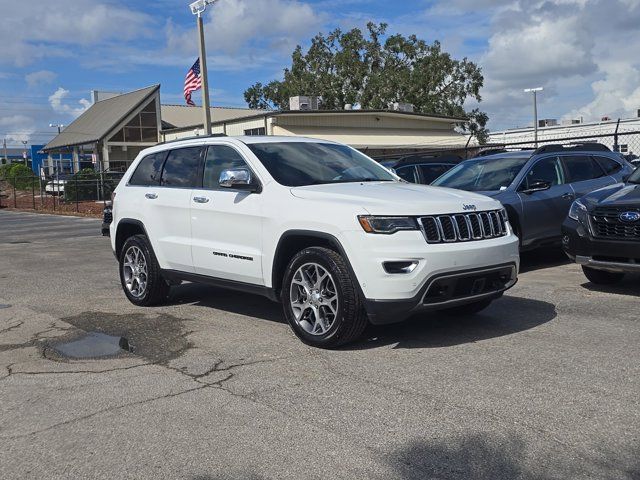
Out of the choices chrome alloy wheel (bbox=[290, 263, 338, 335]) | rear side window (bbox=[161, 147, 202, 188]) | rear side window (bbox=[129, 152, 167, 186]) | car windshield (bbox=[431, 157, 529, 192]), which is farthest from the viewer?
car windshield (bbox=[431, 157, 529, 192])

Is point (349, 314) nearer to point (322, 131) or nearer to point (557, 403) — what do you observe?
point (557, 403)

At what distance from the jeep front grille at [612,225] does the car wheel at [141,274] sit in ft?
16.2

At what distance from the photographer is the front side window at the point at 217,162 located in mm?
6770

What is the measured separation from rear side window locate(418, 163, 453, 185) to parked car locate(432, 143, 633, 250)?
3.05 meters

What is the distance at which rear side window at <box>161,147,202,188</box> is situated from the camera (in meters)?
7.21

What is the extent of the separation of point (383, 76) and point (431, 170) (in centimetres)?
4055

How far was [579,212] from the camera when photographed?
8.05 m

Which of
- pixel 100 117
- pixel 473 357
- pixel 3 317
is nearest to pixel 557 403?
pixel 473 357

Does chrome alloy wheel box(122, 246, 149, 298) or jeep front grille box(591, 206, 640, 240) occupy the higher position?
jeep front grille box(591, 206, 640, 240)

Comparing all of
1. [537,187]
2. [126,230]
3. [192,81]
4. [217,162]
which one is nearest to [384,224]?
[217,162]

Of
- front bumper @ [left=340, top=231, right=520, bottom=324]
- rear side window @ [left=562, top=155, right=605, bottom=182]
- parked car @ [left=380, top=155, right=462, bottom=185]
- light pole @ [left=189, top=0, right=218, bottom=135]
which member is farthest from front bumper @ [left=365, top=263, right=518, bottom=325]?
light pole @ [left=189, top=0, right=218, bottom=135]

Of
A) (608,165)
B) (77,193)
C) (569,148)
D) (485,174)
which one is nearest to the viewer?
(485,174)

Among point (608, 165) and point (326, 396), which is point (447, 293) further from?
point (608, 165)

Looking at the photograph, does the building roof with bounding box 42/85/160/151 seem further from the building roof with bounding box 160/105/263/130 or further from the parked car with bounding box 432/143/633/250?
the parked car with bounding box 432/143/633/250
